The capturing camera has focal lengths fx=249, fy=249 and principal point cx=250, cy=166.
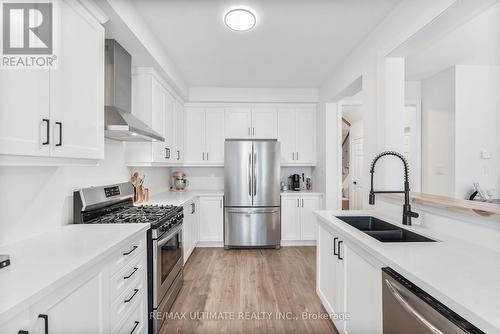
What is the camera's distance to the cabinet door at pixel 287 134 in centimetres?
427

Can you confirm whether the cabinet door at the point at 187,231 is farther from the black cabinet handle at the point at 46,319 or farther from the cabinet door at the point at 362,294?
the black cabinet handle at the point at 46,319

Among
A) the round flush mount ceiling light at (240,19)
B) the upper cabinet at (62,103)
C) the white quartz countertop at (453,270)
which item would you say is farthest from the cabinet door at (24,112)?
the white quartz countertop at (453,270)

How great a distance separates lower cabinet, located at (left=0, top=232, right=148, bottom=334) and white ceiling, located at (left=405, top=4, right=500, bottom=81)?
2.78 m

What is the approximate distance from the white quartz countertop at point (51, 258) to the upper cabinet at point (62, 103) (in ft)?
1.44

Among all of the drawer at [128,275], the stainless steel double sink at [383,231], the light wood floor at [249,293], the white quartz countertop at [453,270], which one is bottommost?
the light wood floor at [249,293]

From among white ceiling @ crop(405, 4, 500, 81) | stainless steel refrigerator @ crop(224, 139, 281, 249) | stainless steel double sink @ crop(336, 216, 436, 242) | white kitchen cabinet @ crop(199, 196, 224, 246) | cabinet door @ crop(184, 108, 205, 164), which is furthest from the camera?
cabinet door @ crop(184, 108, 205, 164)

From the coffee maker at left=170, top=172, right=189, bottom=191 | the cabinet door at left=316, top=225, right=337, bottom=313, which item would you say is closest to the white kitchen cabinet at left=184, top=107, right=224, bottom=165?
the coffee maker at left=170, top=172, right=189, bottom=191

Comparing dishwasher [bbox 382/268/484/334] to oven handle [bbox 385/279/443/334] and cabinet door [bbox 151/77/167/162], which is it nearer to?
oven handle [bbox 385/279/443/334]

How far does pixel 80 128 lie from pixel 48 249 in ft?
2.23

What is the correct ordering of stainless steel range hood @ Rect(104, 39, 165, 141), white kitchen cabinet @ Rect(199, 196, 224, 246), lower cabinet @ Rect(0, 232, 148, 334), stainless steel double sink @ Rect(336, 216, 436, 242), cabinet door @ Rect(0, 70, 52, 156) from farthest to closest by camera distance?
white kitchen cabinet @ Rect(199, 196, 224, 246), stainless steel range hood @ Rect(104, 39, 165, 141), stainless steel double sink @ Rect(336, 216, 436, 242), cabinet door @ Rect(0, 70, 52, 156), lower cabinet @ Rect(0, 232, 148, 334)

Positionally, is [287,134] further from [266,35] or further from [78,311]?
[78,311]

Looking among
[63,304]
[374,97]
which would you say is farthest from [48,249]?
[374,97]

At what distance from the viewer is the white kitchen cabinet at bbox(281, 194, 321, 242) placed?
13.1 feet

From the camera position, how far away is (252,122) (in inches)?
168
